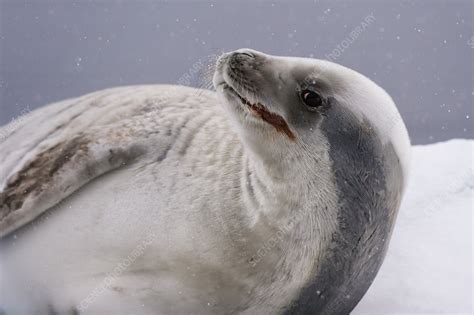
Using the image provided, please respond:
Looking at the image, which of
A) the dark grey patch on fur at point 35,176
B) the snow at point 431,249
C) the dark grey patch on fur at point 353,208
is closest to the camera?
the dark grey patch on fur at point 353,208

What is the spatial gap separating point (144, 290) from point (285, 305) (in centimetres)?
47

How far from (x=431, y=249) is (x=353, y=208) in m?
1.62

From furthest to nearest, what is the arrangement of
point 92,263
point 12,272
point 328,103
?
point 12,272 < point 92,263 < point 328,103

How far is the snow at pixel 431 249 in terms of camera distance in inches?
111

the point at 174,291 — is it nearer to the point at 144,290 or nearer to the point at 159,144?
the point at 144,290

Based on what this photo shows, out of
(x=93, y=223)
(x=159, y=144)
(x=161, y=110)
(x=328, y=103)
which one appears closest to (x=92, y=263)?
(x=93, y=223)

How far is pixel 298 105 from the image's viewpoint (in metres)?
2.08

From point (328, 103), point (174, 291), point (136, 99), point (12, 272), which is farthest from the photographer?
point (136, 99)

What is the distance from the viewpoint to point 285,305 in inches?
85.9

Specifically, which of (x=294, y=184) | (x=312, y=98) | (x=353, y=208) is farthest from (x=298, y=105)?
(x=353, y=208)

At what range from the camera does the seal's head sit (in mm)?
2059

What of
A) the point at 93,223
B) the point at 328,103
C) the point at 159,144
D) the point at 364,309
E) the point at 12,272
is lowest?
the point at 364,309

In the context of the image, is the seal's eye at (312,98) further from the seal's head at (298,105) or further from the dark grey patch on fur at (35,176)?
the dark grey patch on fur at (35,176)

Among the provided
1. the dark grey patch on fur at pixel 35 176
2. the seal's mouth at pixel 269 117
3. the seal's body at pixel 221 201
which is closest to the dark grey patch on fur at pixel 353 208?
the seal's body at pixel 221 201
